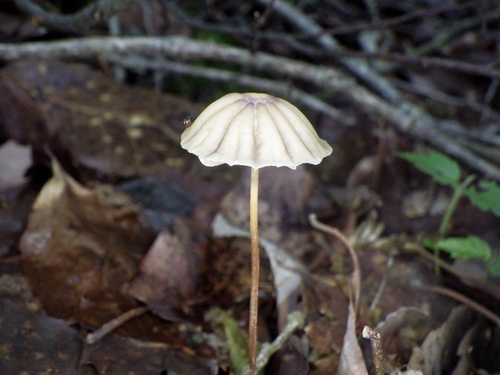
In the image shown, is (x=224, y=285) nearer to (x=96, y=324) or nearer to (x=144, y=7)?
(x=96, y=324)

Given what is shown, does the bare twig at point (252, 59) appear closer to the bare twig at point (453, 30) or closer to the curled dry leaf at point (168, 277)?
the bare twig at point (453, 30)

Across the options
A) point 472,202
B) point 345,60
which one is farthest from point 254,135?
point 345,60

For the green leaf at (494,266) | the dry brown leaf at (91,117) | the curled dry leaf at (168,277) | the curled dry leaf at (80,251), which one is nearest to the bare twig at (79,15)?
the dry brown leaf at (91,117)

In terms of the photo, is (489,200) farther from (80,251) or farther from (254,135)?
(80,251)

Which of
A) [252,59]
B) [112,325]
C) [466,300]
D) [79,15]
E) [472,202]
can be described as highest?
[79,15]

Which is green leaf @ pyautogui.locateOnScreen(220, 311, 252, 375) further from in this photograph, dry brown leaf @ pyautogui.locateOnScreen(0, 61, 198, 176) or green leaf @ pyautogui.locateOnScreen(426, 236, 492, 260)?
dry brown leaf @ pyautogui.locateOnScreen(0, 61, 198, 176)

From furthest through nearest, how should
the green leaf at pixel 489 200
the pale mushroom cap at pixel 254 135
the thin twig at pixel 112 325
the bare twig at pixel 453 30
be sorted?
the bare twig at pixel 453 30 → the green leaf at pixel 489 200 → the thin twig at pixel 112 325 → the pale mushroom cap at pixel 254 135

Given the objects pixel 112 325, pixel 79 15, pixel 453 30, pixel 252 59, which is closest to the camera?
pixel 112 325
